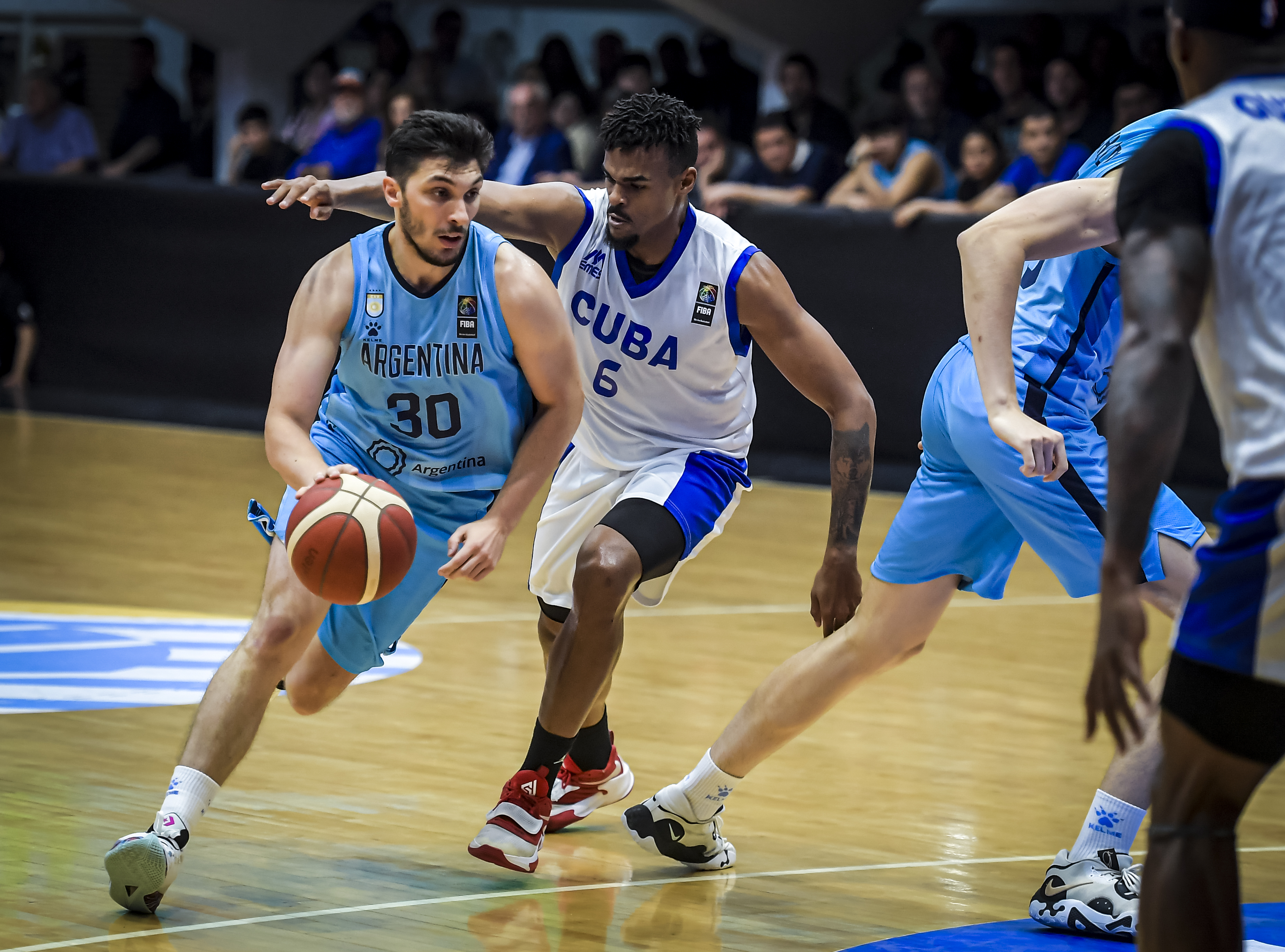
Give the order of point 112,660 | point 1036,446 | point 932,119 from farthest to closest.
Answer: point 932,119, point 112,660, point 1036,446

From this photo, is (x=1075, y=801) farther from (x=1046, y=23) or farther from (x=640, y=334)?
(x=1046, y=23)

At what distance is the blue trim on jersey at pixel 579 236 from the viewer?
4805mm

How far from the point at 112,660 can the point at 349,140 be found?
7507 mm

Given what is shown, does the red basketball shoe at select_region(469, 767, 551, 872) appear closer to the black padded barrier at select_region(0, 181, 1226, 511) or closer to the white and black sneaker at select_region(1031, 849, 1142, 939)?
the white and black sneaker at select_region(1031, 849, 1142, 939)

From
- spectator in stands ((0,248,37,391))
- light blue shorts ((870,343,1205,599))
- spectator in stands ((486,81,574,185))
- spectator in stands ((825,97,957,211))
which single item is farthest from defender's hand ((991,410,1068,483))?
spectator in stands ((0,248,37,391))

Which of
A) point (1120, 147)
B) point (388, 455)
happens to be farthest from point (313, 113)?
point (1120, 147)

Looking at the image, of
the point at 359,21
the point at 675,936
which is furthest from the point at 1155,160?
the point at 359,21

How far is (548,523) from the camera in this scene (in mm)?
4828

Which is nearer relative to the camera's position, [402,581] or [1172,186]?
[1172,186]

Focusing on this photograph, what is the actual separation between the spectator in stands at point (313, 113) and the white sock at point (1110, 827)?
11.4 metres

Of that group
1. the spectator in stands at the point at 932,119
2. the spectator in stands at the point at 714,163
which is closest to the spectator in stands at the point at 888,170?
the spectator in stands at the point at 932,119

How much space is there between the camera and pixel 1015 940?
12.8 ft

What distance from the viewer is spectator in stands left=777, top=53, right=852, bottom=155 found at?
13.0m

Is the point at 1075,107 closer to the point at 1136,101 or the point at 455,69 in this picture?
the point at 1136,101
